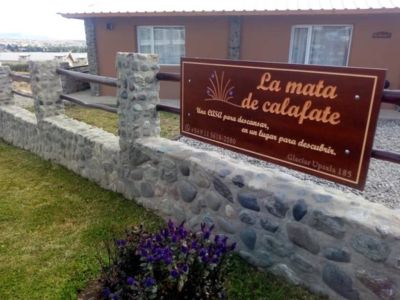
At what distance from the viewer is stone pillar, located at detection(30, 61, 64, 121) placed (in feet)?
19.0

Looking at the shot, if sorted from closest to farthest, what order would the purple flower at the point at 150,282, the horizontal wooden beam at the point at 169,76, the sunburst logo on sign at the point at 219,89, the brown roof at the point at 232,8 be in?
the purple flower at the point at 150,282
the sunburst logo on sign at the point at 219,89
the horizontal wooden beam at the point at 169,76
the brown roof at the point at 232,8

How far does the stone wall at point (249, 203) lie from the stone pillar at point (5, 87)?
3.41 meters

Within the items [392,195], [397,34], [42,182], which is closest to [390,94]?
[392,195]

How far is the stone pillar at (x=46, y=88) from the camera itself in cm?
578

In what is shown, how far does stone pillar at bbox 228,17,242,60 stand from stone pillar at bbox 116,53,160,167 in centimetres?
759

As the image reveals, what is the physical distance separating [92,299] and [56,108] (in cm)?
415

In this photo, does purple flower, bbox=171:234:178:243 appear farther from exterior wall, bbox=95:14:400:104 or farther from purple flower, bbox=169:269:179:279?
exterior wall, bbox=95:14:400:104

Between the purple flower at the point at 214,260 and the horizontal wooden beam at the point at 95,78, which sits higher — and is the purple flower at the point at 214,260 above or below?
below

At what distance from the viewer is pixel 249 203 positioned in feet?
10.1

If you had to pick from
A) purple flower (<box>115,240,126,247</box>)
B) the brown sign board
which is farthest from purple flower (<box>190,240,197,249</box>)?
the brown sign board

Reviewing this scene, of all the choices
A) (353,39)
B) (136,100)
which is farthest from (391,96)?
(353,39)

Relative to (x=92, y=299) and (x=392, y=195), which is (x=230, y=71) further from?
(x=392, y=195)

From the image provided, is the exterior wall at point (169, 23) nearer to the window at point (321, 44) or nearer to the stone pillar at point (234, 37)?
the stone pillar at point (234, 37)

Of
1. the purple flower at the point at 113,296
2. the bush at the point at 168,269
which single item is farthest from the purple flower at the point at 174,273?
the purple flower at the point at 113,296
